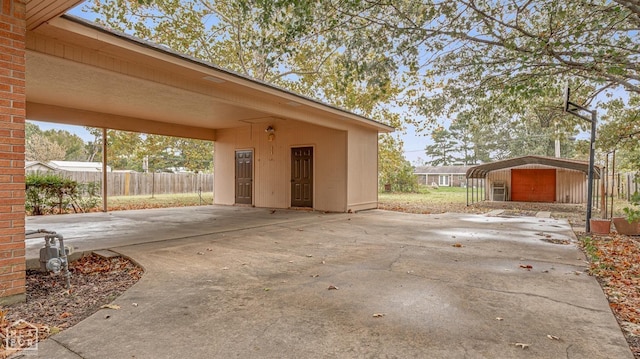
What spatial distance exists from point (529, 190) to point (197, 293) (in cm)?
1667

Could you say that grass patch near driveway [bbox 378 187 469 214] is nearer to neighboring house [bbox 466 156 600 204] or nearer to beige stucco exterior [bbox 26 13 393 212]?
neighboring house [bbox 466 156 600 204]

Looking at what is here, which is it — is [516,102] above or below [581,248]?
above

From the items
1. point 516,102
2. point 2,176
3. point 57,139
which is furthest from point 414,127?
point 57,139

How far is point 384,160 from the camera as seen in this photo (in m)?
15.7

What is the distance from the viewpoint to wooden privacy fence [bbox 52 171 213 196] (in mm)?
16422

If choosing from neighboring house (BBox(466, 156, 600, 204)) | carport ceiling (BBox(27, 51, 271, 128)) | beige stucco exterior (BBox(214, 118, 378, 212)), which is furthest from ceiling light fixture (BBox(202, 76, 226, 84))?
neighboring house (BBox(466, 156, 600, 204))

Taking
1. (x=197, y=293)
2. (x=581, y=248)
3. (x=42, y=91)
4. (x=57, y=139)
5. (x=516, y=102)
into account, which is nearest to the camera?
(x=197, y=293)

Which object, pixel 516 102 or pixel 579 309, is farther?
pixel 516 102

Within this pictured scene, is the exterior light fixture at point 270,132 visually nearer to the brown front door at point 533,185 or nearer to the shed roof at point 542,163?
the shed roof at point 542,163

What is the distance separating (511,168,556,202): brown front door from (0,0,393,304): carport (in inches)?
358

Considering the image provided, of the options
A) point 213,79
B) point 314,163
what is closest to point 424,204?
point 314,163

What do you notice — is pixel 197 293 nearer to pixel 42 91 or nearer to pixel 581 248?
pixel 581 248

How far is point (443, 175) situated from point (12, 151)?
3973 cm

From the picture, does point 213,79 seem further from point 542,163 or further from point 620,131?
point 542,163
